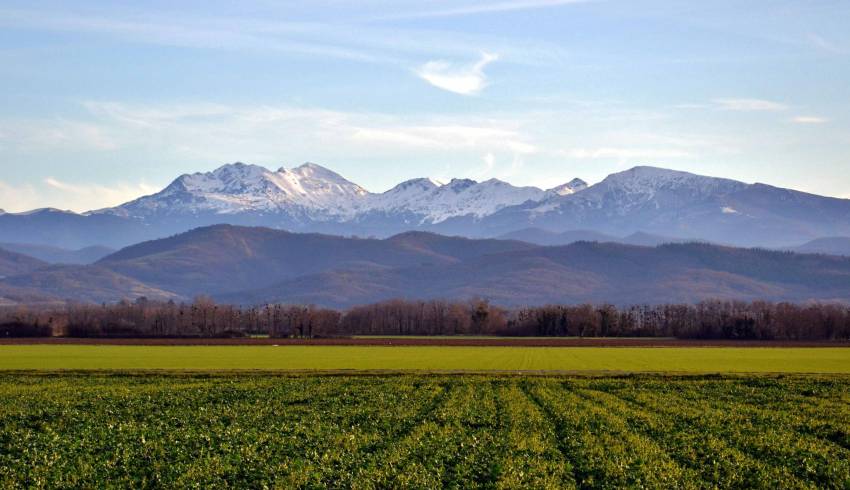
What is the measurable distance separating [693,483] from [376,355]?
78.5m

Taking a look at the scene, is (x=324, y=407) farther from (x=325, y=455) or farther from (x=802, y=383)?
(x=802, y=383)

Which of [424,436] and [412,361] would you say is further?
[412,361]

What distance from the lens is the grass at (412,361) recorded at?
82.0m

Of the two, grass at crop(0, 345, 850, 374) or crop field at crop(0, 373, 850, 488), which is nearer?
crop field at crop(0, 373, 850, 488)

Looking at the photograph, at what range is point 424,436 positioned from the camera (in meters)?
36.7

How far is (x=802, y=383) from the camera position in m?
63.1

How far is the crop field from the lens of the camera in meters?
28.7

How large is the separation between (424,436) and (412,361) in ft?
185

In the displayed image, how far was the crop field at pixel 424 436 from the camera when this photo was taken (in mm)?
28719

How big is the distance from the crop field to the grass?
69.9 feet

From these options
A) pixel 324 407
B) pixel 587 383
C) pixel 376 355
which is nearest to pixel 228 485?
pixel 324 407

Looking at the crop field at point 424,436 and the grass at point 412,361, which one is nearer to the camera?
the crop field at point 424,436

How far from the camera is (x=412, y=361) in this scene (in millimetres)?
92812

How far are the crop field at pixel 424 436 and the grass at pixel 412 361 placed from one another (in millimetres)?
21296
